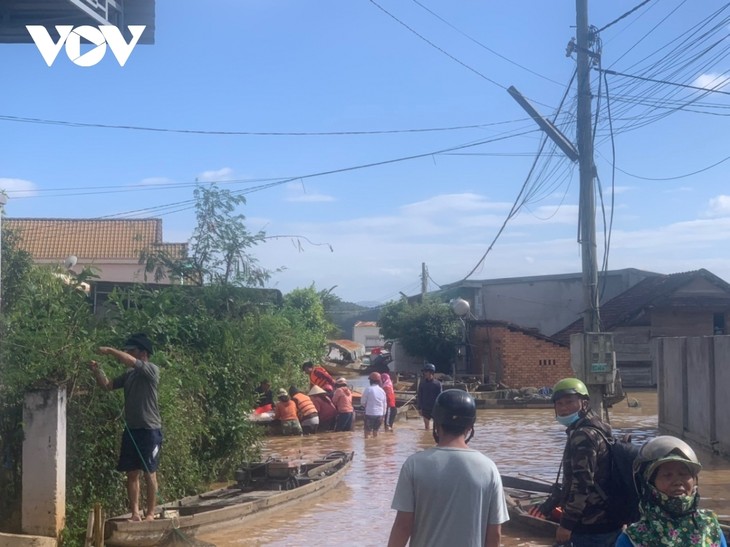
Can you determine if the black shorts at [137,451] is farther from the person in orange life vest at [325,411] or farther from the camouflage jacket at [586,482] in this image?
the person in orange life vest at [325,411]

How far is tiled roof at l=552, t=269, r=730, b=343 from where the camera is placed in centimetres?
3584

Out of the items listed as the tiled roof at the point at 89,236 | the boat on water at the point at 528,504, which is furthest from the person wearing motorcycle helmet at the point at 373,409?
the tiled roof at the point at 89,236

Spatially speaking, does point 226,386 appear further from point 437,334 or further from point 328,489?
point 437,334

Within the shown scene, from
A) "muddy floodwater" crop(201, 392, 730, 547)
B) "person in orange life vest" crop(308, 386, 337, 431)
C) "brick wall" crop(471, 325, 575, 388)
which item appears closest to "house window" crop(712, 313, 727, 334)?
"brick wall" crop(471, 325, 575, 388)

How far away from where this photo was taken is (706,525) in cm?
402

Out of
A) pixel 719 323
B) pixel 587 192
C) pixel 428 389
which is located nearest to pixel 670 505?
pixel 587 192

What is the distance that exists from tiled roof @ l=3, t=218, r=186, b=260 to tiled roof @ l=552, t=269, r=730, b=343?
2160cm

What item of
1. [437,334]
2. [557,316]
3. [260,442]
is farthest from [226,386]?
[557,316]

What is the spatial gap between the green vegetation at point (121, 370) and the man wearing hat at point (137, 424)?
0.44m

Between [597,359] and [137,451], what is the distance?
27.1ft

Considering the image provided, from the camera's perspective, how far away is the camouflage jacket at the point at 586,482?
202 inches

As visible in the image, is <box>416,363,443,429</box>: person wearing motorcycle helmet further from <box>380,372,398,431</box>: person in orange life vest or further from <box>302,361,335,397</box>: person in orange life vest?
<box>302,361,335,397</box>: person in orange life vest

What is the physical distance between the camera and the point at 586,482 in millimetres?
5133

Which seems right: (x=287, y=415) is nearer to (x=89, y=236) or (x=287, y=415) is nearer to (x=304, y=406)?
(x=304, y=406)
